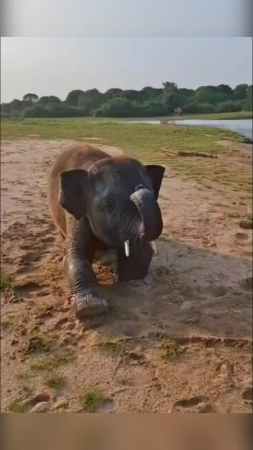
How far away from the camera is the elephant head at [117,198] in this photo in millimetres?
1263

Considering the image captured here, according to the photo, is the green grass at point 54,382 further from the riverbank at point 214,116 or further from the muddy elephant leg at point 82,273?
the riverbank at point 214,116

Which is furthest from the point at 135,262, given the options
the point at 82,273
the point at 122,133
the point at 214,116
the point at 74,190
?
the point at 214,116

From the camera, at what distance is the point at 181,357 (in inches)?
52.7

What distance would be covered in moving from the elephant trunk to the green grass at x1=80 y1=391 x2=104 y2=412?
41cm

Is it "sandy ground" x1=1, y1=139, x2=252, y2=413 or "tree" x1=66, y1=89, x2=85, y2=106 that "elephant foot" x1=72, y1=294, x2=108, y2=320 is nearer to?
"sandy ground" x1=1, y1=139, x2=252, y2=413

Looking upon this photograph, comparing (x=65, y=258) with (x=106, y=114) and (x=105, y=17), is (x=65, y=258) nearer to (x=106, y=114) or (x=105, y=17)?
(x=106, y=114)

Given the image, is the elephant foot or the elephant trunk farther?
the elephant foot

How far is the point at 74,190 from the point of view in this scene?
54.4 inches

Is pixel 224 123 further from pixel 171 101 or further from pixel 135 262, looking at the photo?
pixel 135 262

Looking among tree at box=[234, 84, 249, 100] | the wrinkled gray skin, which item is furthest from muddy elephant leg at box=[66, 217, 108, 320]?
tree at box=[234, 84, 249, 100]

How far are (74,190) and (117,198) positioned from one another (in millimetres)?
139

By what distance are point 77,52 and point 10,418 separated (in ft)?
3.13

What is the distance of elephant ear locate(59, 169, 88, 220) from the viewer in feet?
4.52

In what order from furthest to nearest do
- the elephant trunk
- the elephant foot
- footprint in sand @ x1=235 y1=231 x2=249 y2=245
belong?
footprint in sand @ x1=235 y1=231 x2=249 y2=245
the elephant foot
the elephant trunk
